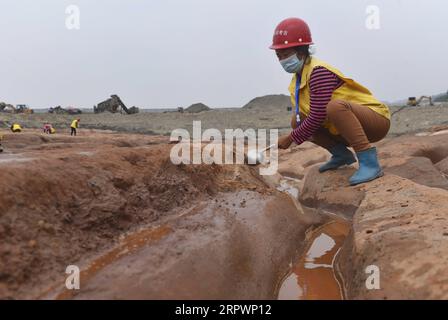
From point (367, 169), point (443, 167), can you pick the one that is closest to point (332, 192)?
point (367, 169)

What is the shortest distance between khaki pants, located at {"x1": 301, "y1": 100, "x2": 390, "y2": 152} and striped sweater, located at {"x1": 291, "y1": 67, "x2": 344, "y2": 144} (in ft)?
0.22

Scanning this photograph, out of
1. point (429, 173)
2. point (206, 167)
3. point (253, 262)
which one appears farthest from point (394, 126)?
point (253, 262)

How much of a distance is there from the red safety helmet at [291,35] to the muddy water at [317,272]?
1.43 meters

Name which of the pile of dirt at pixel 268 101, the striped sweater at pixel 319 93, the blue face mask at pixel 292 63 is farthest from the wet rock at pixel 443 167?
the pile of dirt at pixel 268 101

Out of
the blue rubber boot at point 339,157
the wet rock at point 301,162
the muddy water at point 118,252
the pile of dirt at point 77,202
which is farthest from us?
the wet rock at point 301,162

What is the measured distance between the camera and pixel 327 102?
345 centimetres

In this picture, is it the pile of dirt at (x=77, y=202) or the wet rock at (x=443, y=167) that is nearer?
the pile of dirt at (x=77, y=202)

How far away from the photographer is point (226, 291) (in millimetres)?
1859

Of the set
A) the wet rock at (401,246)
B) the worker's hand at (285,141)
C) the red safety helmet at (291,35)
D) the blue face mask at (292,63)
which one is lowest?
the wet rock at (401,246)

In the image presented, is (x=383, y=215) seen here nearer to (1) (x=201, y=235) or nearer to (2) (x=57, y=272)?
(1) (x=201, y=235)

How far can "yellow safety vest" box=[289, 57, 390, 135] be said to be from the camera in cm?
349

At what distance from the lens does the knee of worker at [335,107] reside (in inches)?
133

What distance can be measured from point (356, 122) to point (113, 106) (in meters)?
26.0

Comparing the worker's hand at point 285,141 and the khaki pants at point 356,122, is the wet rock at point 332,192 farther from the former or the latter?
the worker's hand at point 285,141
